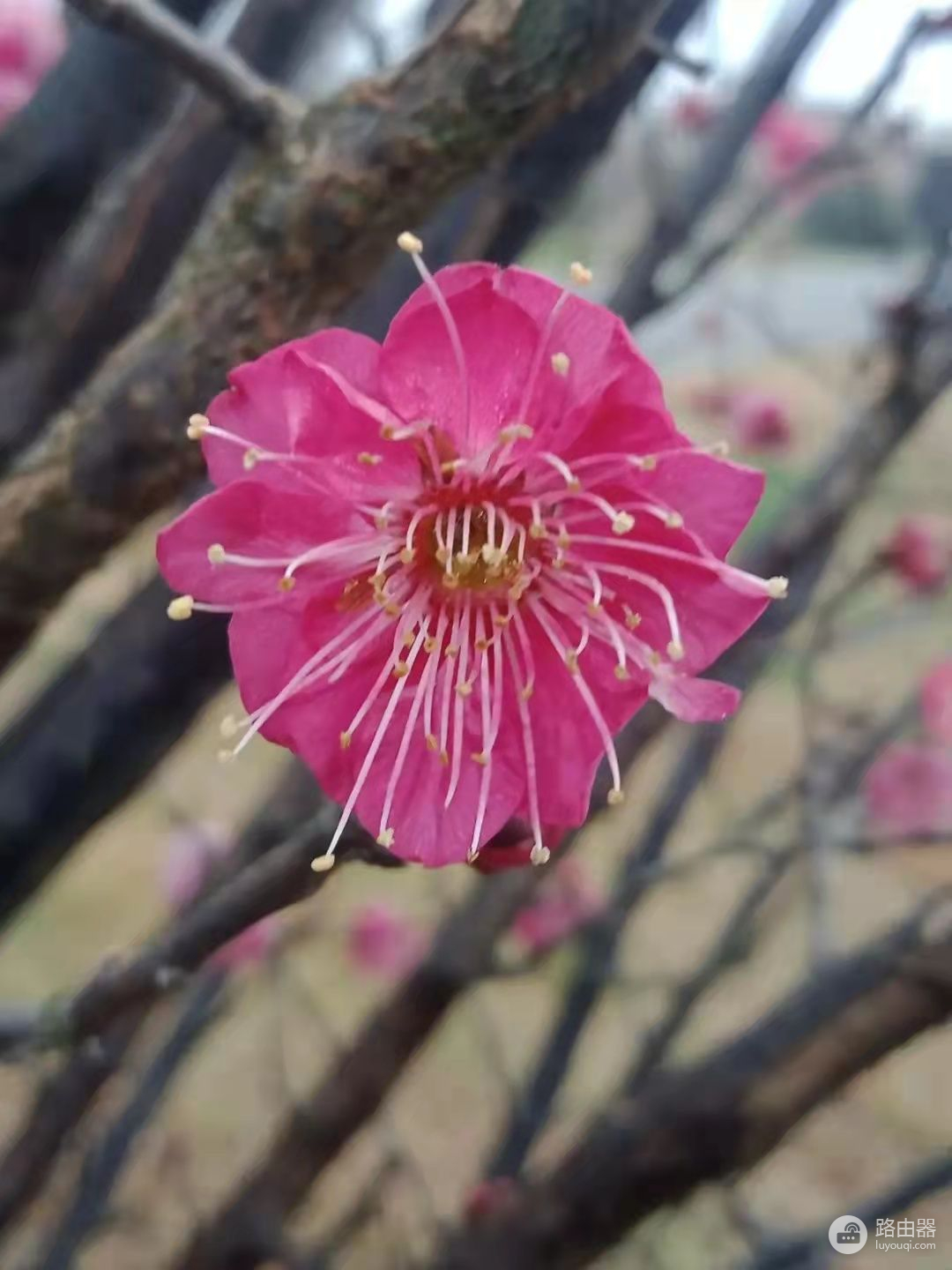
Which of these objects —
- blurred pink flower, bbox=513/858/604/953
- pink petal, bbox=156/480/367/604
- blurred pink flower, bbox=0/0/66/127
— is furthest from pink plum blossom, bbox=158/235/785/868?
blurred pink flower, bbox=513/858/604/953

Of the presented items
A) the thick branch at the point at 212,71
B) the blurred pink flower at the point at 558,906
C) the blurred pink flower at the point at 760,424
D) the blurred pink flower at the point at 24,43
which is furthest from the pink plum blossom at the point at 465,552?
the blurred pink flower at the point at 760,424

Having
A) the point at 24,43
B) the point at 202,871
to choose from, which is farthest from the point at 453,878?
the point at 24,43

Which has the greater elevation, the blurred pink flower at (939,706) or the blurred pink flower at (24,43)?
the blurred pink flower at (24,43)

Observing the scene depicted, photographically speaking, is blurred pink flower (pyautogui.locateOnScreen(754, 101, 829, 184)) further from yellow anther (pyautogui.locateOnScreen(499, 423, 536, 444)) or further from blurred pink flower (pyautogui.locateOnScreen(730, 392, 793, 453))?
yellow anther (pyautogui.locateOnScreen(499, 423, 536, 444))

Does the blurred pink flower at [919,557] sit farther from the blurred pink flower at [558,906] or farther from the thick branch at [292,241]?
the thick branch at [292,241]

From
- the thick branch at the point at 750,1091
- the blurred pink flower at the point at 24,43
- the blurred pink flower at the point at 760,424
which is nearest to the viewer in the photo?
the thick branch at the point at 750,1091

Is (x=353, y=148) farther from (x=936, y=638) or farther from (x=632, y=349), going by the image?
(x=936, y=638)
